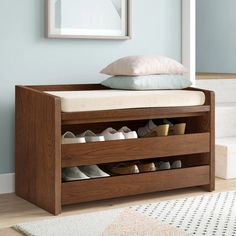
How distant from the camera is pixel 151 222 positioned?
270 cm

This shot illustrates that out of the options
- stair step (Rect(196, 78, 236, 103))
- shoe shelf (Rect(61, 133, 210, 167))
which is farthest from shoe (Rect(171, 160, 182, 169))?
stair step (Rect(196, 78, 236, 103))

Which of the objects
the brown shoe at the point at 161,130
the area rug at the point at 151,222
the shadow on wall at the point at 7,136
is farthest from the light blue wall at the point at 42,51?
the area rug at the point at 151,222

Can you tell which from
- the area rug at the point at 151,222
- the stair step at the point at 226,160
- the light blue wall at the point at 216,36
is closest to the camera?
the area rug at the point at 151,222

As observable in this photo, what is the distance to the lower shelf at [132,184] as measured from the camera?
2934 millimetres

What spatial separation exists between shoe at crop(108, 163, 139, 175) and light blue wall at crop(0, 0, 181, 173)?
57 cm

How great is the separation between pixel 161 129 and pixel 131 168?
261mm

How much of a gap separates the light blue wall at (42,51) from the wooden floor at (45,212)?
304 mm

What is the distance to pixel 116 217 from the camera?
2.78m

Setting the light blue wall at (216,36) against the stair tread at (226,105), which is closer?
the stair tread at (226,105)

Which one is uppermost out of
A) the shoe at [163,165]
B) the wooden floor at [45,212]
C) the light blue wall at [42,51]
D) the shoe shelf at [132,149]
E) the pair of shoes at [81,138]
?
the light blue wall at [42,51]

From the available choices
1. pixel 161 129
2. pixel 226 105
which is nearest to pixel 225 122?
pixel 226 105

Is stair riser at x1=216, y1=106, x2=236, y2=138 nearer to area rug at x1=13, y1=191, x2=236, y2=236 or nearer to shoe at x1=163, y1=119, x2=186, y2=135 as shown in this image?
shoe at x1=163, y1=119, x2=186, y2=135

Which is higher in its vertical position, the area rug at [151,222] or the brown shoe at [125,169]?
the brown shoe at [125,169]

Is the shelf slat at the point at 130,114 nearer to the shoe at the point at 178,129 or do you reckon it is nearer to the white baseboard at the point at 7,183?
the shoe at the point at 178,129
